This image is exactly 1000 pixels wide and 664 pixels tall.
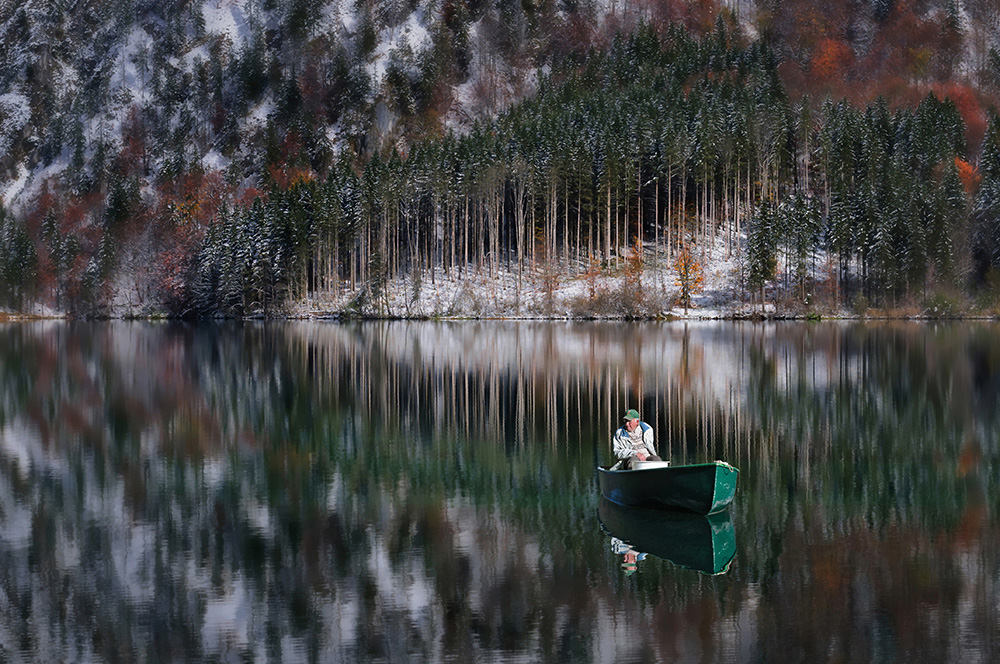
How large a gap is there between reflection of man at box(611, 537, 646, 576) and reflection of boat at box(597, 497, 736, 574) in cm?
15

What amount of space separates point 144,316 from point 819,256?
95.3m

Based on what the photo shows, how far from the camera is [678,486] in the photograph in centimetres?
1967

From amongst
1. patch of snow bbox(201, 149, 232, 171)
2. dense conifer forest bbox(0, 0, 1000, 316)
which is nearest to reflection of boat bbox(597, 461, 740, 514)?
dense conifer forest bbox(0, 0, 1000, 316)

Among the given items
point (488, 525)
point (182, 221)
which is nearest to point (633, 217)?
point (182, 221)

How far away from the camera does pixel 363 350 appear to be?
66312 mm

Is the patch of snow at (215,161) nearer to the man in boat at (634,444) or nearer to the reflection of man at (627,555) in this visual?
the man in boat at (634,444)

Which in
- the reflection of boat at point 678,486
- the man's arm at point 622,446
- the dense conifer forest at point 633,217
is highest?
the dense conifer forest at point 633,217

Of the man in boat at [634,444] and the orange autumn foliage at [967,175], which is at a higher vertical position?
the orange autumn foliage at [967,175]

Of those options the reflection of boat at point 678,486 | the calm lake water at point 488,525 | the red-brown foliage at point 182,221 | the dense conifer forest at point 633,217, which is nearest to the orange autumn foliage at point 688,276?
the dense conifer forest at point 633,217

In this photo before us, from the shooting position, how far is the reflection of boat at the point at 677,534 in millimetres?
17438

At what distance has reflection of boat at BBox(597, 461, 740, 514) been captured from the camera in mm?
19047

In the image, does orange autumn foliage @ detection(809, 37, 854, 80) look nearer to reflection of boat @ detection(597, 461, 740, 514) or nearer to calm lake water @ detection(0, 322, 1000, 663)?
calm lake water @ detection(0, 322, 1000, 663)

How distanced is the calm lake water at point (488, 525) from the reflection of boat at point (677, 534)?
0.29ft

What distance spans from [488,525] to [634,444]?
3.43 meters
